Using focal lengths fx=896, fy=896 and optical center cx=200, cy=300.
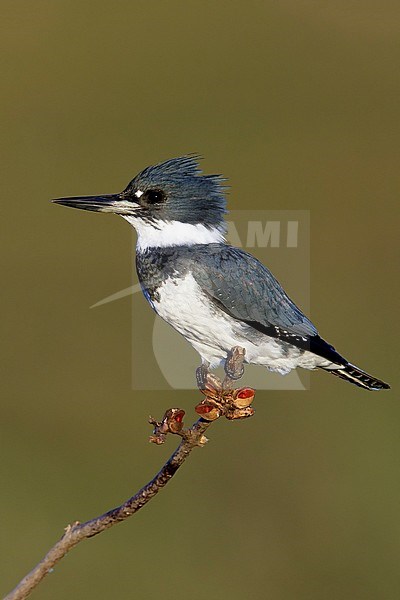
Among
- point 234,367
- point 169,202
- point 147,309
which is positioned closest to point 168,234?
point 169,202

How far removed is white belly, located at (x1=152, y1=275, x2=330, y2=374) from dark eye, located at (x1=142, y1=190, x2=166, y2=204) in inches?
8.9

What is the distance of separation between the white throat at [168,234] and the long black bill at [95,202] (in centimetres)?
6

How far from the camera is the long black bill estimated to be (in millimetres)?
2152

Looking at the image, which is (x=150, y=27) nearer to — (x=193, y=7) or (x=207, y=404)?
(x=193, y=7)

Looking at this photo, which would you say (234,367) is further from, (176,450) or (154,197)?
(154,197)

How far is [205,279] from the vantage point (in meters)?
2.12

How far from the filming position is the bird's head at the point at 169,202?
7.26ft

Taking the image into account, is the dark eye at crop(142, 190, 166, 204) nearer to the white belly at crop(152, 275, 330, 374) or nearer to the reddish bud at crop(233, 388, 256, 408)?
the white belly at crop(152, 275, 330, 374)

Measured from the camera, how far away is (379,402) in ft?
13.9

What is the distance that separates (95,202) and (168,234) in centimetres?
20

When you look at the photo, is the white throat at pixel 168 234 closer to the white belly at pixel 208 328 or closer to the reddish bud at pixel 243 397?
the white belly at pixel 208 328

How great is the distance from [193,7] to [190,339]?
5.09 metres

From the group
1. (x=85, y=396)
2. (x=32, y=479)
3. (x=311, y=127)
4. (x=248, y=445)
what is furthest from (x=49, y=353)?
(x=311, y=127)

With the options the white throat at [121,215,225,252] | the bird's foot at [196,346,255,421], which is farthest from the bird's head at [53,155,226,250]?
the bird's foot at [196,346,255,421]
